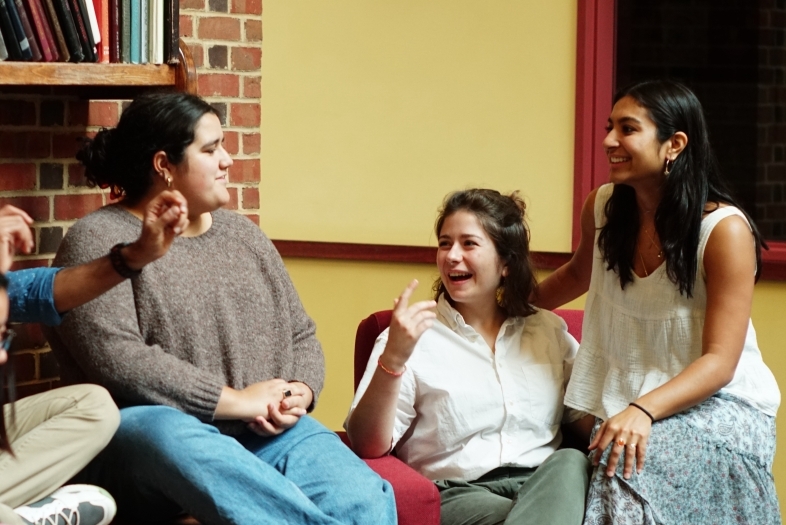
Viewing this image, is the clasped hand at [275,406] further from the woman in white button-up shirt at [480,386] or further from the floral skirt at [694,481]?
the floral skirt at [694,481]

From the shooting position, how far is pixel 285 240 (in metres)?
3.95

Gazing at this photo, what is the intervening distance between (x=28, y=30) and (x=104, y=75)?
0.18 metres

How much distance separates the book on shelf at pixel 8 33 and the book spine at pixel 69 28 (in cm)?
10

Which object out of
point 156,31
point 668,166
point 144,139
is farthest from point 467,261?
point 156,31

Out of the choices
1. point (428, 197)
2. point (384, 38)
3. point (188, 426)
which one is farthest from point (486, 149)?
point (188, 426)

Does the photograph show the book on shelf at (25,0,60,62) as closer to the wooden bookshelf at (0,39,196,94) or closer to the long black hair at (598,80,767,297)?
the wooden bookshelf at (0,39,196,94)

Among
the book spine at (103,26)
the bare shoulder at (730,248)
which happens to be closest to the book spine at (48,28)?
the book spine at (103,26)

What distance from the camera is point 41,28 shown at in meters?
2.23

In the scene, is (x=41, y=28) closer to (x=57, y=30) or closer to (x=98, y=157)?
(x=57, y=30)

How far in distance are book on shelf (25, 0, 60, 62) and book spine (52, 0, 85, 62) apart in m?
0.03

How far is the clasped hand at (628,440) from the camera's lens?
2195 mm

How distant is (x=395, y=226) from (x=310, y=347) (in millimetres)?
1471

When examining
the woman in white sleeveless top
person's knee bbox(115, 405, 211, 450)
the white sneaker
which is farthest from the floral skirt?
the white sneaker

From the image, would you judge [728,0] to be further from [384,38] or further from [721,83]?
[384,38]
